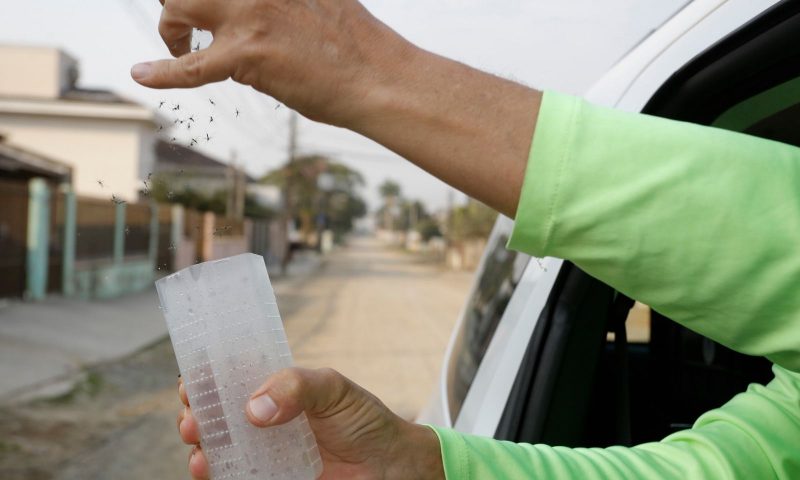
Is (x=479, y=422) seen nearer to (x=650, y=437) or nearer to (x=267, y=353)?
(x=650, y=437)

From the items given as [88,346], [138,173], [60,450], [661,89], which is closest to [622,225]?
[138,173]

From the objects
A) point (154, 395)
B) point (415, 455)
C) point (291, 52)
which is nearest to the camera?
point (291, 52)

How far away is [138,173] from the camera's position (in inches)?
44.9

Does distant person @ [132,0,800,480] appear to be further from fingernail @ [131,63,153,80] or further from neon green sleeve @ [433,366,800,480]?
neon green sleeve @ [433,366,800,480]

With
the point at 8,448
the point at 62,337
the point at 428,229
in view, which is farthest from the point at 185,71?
the point at 428,229

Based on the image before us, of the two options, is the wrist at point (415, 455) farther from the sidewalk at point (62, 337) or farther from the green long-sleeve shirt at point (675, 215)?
the sidewalk at point (62, 337)

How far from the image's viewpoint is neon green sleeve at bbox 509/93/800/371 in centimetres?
70

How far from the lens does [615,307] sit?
5.59ft

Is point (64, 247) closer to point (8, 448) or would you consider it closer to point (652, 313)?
point (8, 448)

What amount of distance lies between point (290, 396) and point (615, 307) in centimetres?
109

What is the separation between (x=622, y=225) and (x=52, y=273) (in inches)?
575

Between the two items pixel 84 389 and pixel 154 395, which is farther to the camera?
pixel 84 389

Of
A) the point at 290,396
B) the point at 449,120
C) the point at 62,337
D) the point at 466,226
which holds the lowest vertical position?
the point at 62,337

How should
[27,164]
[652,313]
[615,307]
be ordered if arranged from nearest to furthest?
[615,307] < [652,313] < [27,164]
